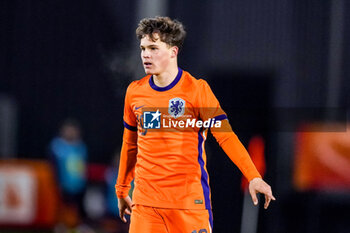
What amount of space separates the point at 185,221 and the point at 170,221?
3.7 inches

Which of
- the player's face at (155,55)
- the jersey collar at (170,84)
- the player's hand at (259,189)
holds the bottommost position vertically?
the player's hand at (259,189)

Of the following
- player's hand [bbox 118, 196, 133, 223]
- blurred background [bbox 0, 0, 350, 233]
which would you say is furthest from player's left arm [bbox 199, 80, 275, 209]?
blurred background [bbox 0, 0, 350, 233]

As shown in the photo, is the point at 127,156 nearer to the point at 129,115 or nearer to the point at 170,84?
the point at 129,115

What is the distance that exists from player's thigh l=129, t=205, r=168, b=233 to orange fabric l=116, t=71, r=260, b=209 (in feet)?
0.17

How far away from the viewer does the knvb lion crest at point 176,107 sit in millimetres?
4074

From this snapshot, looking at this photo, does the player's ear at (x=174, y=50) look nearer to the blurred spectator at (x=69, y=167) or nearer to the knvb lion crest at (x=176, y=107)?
the knvb lion crest at (x=176, y=107)

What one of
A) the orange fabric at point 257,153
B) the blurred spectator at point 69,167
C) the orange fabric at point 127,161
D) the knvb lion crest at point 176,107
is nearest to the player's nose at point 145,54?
the knvb lion crest at point 176,107

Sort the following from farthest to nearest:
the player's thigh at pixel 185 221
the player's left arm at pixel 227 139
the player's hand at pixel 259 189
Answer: the player's thigh at pixel 185 221, the player's left arm at pixel 227 139, the player's hand at pixel 259 189

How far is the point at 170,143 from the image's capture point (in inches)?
159

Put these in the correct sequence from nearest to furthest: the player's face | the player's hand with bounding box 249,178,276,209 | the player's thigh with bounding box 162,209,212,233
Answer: the player's hand with bounding box 249,178,276,209 → the player's thigh with bounding box 162,209,212,233 → the player's face

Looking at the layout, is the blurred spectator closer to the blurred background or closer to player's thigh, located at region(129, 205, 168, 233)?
the blurred background

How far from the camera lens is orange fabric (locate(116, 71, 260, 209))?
4004 millimetres

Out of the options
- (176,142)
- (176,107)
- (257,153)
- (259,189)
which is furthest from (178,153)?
(257,153)

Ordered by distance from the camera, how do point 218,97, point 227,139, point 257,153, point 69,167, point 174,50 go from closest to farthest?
point 227,139 → point 174,50 → point 257,153 → point 218,97 → point 69,167
